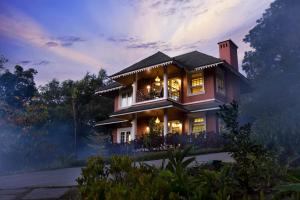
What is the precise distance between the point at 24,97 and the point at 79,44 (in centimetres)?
2494

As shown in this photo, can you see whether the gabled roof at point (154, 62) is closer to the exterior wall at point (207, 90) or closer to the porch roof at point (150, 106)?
the porch roof at point (150, 106)

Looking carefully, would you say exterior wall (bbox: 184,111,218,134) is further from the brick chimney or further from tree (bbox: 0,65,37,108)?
tree (bbox: 0,65,37,108)

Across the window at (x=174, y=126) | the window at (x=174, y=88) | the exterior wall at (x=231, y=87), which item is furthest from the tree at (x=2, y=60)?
the exterior wall at (x=231, y=87)

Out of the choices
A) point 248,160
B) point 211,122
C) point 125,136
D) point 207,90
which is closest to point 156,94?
point 207,90

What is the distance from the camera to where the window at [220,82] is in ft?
71.8

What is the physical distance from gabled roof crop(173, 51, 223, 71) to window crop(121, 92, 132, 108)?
481cm

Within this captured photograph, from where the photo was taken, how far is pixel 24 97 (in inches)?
1436

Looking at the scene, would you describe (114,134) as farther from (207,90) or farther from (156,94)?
(207,90)

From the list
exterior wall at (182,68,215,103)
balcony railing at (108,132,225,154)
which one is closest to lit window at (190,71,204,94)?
exterior wall at (182,68,215,103)

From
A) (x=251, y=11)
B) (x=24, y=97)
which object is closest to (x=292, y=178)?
(x=251, y=11)

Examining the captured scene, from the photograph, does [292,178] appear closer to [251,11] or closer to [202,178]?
[202,178]

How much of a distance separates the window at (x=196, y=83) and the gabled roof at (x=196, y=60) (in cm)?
89

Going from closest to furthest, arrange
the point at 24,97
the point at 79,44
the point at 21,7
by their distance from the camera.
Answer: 1. the point at 21,7
2. the point at 79,44
3. the point at 24,97

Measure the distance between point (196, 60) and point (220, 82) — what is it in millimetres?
2268
